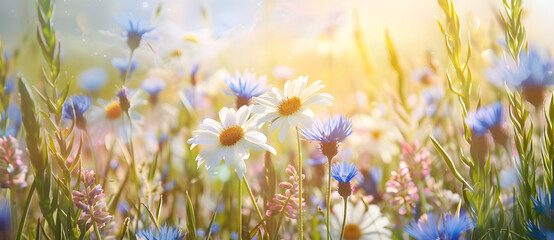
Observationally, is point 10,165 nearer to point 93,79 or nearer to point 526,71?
point 93,79

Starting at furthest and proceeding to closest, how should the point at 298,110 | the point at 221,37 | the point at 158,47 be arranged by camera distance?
1. the point at 221,37
2. the point at 158,47
3. the point at 298,110

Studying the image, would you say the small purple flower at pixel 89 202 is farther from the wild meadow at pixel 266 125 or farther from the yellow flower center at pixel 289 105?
the yellow flower center at pixel 289 105

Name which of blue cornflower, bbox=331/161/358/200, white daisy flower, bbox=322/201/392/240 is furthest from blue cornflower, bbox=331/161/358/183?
white daisy flower, bbox=322/201/392/240

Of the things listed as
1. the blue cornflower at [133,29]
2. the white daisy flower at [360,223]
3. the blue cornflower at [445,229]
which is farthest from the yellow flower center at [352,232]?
the blue cornflower at [133,29]

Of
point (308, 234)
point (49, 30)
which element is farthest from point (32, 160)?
point (308, 234)

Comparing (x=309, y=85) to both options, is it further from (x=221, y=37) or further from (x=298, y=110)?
(x=221, y=37)

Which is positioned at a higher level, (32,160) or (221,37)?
(221,37)
